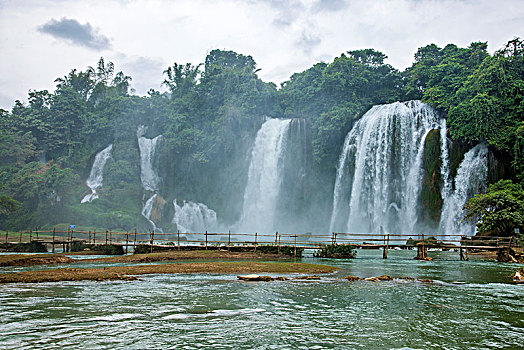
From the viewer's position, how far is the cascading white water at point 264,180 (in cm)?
4578

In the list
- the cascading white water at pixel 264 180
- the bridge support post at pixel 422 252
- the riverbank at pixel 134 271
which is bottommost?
the riverbank at pixel 134 271

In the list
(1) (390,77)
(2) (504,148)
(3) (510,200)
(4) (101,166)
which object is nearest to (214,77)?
(4) (101,166)

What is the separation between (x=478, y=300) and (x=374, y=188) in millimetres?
24135

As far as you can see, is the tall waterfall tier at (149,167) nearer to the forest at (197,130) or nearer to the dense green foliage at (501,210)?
the forest at (197,130)

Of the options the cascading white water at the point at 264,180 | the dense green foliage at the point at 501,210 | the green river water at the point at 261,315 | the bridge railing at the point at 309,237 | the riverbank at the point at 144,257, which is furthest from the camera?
the cascading white water at the point at 264,180

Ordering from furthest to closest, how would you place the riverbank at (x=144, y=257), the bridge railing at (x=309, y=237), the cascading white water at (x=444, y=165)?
1. the cascading white water at (x=444, y=165)
2. the bridge railing at (x=309, y=237)
3. the riverbank at (x=144, y=257)

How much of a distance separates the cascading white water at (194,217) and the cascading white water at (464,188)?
26.3 metres

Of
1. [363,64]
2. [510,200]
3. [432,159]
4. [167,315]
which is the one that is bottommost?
[167,315]

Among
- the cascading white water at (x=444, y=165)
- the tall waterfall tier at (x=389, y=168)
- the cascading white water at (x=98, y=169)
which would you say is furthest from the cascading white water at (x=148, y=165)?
the cascading white water at (x=444, y=165)

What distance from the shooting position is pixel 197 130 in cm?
Result: 5159

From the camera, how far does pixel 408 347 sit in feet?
25.2

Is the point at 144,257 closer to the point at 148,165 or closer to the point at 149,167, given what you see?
the point at 149,167

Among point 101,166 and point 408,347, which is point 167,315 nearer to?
point 408,347

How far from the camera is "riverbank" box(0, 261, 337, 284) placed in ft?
47.8
